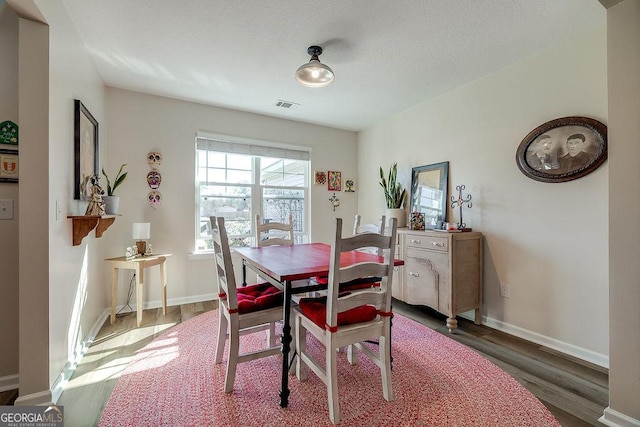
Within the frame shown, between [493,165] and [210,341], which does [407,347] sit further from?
[493,165]

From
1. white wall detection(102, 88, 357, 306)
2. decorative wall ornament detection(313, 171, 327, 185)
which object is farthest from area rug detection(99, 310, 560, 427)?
decorative wall ornament detection(313, 171, 327, 185)

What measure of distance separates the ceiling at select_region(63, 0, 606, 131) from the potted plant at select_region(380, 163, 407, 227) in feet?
3.41

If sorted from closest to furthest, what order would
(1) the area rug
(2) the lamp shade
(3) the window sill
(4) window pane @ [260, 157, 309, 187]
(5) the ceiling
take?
(1) the area rug < (5) the ceiling < (2) the lamp shade < (3) the window sill < (4) window pane @ [260, 157, 309, 187]

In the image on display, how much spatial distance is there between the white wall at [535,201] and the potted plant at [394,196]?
611mm

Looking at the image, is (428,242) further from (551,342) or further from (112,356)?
(112,356)

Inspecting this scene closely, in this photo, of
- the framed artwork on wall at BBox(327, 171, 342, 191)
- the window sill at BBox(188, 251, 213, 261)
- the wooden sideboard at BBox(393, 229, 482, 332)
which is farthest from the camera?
the framed artwork on wall at BBox(327, 171, 342, 191)

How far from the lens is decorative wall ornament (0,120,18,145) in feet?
5.71

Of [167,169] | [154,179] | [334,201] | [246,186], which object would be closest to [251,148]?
[246,186]

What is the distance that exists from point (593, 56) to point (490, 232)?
5.04 ft

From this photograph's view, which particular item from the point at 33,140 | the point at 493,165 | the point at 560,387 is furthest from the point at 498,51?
the point at 33,140

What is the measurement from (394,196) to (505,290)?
62.4 inches

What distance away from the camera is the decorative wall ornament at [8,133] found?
174cm

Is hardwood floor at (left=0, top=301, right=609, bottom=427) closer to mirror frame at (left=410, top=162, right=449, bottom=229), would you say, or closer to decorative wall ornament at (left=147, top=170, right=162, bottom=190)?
mirror frame at (left=410, top=162, right=449, bottom=229)

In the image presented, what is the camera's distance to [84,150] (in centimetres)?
223
